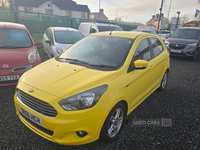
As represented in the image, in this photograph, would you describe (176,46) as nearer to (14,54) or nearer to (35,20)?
(14,54)

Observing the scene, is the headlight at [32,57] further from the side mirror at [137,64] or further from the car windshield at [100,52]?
the side mirror at [137,64]

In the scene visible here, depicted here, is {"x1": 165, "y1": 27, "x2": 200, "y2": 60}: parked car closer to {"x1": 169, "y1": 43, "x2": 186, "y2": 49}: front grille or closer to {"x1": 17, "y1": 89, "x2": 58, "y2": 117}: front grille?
{"x1": 169, "y1": 43, "x2": 186, "y2": 49}: front grille

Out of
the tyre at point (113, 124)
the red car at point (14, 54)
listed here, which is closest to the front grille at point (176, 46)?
the red car at point (14, 54)

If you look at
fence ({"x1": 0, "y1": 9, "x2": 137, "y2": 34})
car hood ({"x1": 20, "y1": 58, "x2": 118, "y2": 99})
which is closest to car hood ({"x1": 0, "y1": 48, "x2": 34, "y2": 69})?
car hood ({"x1": 20, "y1": 58, "x2": 118, "y2": 99})

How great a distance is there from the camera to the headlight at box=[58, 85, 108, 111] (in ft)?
6.71

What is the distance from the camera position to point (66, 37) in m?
7.34

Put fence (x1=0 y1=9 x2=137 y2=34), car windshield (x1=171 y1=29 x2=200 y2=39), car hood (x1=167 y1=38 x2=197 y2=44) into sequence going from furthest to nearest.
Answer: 1. fence (x1=0 y1=9 x2=137 y2=34)
2. car windshield (x1=171 y1=29 x2=200 y2=39)
3. car hood (x1=167 y1=38 x2=197 y2=44)

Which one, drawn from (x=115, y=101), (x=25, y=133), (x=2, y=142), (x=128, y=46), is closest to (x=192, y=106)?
(x=128, y=46)

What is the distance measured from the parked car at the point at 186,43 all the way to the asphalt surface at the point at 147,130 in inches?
222

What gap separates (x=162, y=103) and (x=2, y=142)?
348 centimetres

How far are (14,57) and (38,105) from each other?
8.60 ft

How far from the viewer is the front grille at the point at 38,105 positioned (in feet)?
6.72

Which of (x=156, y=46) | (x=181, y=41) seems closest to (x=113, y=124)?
(x=156, y=46)

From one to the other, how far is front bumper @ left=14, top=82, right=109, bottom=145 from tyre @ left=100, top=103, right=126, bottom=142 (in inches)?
4.5
